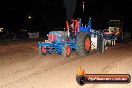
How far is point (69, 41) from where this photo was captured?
1739 centimetres

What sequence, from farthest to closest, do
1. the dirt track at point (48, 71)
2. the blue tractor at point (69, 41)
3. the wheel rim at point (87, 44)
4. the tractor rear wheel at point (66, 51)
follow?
the wheel rim at point (87, 44) → the blue tractor at point (69, 41) → the tractor rear wheel at point (66, 51) → the dirt track at point (48, 71)

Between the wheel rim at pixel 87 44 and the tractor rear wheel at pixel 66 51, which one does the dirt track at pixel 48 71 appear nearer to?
the tractor rear wheel at pixel 66 51

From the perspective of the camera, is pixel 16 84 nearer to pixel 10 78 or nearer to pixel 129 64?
pixel 10 78

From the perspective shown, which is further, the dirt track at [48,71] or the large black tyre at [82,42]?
the large black tyre at [82,42]

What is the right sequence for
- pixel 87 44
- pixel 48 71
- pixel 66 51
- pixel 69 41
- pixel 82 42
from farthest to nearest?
pixel 87 44 < pixel 69 41 < pixel 82 42 < pixel 66 51 < pixel 48 71

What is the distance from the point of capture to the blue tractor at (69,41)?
17.0 m

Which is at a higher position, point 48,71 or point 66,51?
point 66,51

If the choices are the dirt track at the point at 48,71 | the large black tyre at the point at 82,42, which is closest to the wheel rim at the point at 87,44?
the large black tyre at the point at 82,42

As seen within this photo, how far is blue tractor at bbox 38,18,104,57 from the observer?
1698cm

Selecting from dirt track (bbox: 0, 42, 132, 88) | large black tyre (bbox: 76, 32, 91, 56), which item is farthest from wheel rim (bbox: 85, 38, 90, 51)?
dirt track (bbox: 0, 42, 132, 88)

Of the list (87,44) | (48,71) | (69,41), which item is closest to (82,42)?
(69,41)

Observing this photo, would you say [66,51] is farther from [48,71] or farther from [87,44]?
[48,71]

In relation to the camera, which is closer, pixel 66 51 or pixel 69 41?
pixel 66 51

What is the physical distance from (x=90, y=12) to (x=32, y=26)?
1887 centimetres
